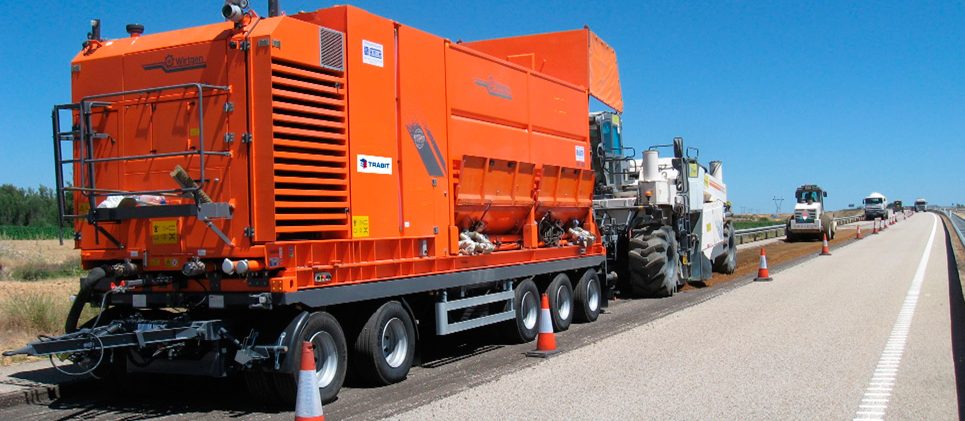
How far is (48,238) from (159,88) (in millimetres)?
Answer: 54827

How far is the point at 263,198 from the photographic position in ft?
24.6

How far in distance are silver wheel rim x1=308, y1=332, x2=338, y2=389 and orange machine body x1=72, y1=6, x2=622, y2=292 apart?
21.2 inches

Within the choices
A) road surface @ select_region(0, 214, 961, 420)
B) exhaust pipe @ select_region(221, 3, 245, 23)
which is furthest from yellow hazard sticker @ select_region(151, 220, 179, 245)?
exhaust pipe @ select_region(221, 3, 245, 23)

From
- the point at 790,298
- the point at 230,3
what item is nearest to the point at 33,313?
the point at 230,3

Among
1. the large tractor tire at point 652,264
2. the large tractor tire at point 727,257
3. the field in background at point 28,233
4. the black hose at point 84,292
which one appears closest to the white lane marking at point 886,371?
the large tractor tire at point 652,264

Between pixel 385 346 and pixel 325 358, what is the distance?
1.06 meters

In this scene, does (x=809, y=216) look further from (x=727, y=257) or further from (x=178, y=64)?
(x=178, y=64)

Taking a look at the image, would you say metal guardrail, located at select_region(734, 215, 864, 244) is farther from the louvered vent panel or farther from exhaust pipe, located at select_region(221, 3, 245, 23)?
exhaust pipe, located at select_region(221, 3, 245, 23)

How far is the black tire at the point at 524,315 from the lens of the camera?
457 inches

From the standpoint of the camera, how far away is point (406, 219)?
30.1 feet

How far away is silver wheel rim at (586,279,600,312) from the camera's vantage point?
45.9 feet

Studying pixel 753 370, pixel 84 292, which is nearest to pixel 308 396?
pixel 84 292

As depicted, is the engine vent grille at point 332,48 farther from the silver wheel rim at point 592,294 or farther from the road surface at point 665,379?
the silver wheel rim at point 592,294

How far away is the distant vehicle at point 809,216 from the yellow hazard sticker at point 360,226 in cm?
3649
